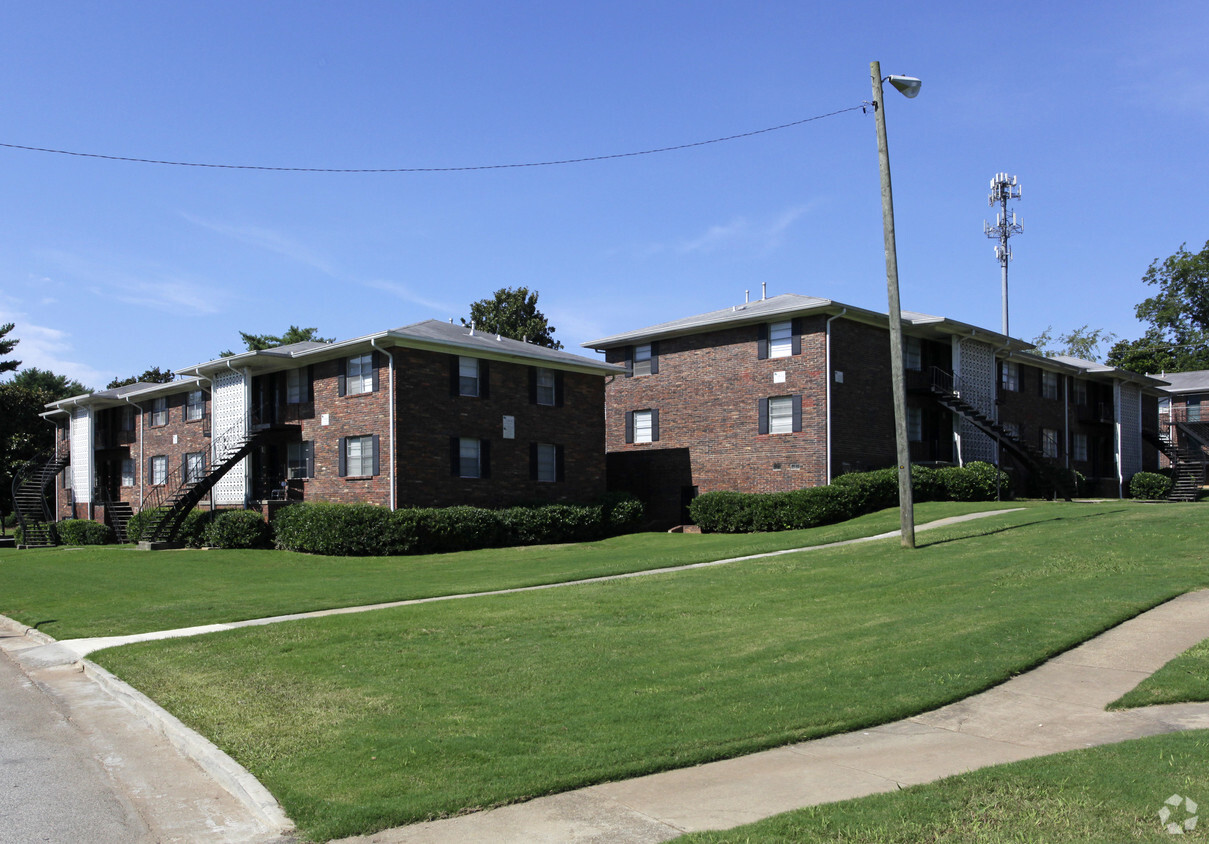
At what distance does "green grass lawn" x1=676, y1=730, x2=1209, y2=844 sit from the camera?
15.5 ft

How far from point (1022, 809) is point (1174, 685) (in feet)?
11.5

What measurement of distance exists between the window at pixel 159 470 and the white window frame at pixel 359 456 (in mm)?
14347

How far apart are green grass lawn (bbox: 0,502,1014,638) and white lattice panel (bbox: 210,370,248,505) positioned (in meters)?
3.98

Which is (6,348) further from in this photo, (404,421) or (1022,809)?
(1022,809)

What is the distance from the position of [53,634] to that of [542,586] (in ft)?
24.8

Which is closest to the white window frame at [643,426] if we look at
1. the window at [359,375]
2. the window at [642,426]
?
the window at [642,426]

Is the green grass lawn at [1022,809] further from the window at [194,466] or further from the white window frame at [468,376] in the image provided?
the window at [194,466]

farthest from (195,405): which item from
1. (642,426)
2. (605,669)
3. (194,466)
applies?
(605,669)

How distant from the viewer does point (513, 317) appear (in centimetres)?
6650

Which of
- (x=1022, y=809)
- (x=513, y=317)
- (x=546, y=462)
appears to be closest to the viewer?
(x=1022, y=809)

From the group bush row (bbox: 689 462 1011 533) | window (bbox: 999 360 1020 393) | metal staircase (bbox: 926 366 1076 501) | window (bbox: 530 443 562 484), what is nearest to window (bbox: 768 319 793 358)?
bush row (bbox: 689 462 1011 533)

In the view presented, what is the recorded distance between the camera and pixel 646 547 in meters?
27.0

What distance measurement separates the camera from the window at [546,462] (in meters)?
32.2

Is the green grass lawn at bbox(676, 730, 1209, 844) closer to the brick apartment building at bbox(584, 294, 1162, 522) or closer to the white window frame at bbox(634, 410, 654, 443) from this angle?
the brick apartment building at bbox(584, 294, 1162, 522)
